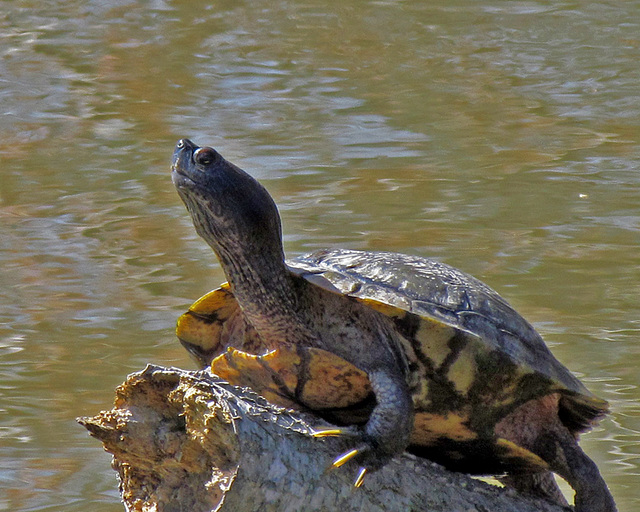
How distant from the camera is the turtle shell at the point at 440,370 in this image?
2412 millimetres

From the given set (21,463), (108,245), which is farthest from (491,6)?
(21,463)

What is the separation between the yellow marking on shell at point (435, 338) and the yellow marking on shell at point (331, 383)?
149 millimetres

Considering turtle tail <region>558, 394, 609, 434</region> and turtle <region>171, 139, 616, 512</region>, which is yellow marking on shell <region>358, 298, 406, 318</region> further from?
turtle tail <region>558, 394, 609, 434</region>

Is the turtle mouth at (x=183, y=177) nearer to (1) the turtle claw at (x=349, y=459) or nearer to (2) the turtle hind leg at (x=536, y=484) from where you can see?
(1) the turtle claw at (x=349, y=459)

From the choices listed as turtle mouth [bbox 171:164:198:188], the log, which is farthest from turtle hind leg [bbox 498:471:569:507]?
turtle mouth [bbox 171:164:198:188]

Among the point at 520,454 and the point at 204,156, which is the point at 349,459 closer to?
the point at 520,454

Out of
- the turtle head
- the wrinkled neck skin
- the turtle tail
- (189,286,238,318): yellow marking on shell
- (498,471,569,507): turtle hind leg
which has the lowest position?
(498,471,569,507): turtle hind leg

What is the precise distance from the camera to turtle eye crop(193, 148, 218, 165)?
2.65 m

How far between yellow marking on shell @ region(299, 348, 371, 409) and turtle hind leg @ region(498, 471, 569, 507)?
0.46m

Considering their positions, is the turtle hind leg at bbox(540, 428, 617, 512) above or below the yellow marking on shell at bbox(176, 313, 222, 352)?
below

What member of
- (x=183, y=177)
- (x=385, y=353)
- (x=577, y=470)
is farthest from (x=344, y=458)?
(x=183, y=177)

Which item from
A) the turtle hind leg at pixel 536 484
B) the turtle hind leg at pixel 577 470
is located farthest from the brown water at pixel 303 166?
the turtle hind leg at pixel 577 470

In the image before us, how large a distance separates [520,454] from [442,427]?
0.19m

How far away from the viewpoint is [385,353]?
2479 mm
